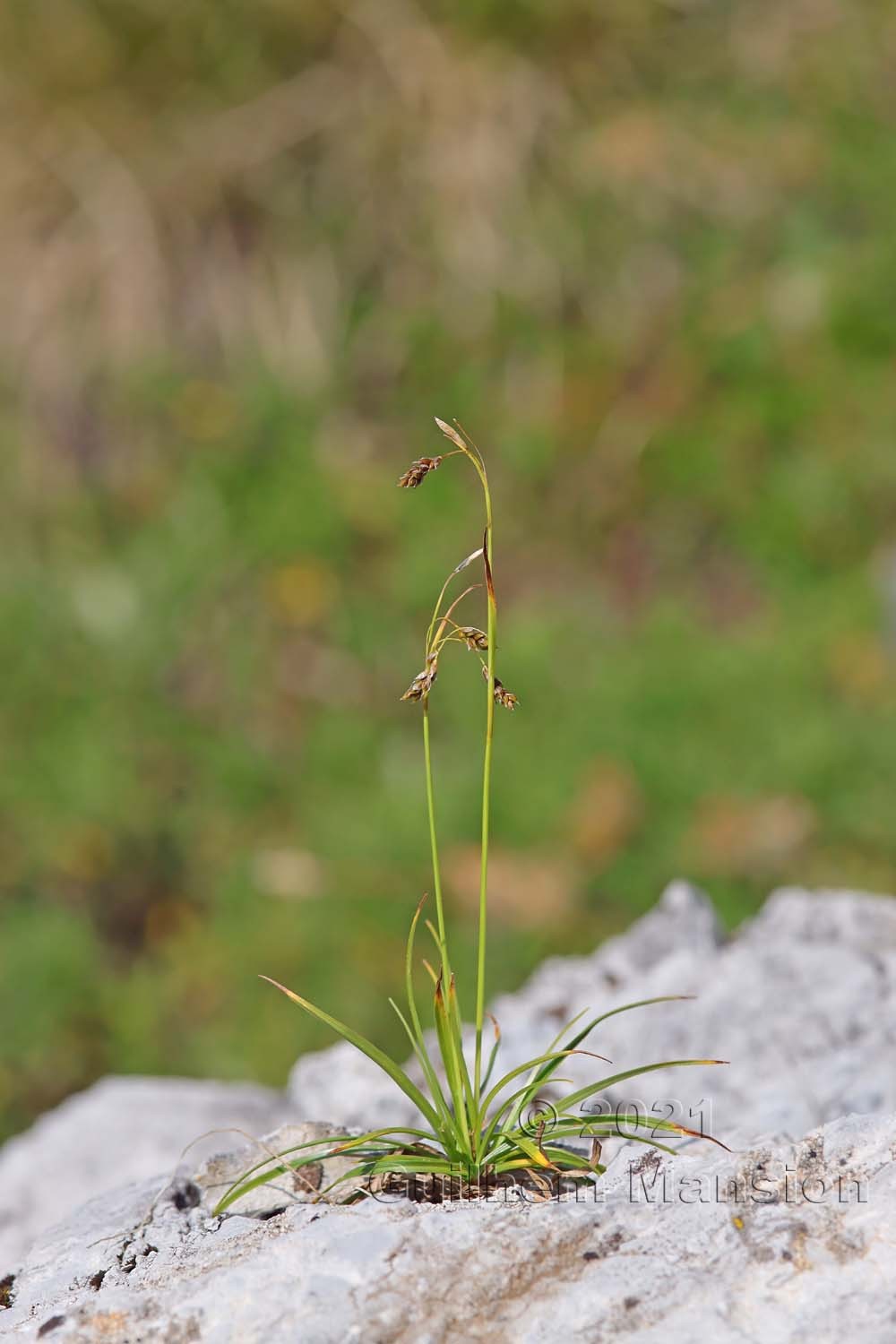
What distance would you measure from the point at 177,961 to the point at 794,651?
1850 mm

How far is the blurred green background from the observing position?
325 centimetres

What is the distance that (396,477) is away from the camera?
4.11 metres

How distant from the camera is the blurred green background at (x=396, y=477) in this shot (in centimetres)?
325

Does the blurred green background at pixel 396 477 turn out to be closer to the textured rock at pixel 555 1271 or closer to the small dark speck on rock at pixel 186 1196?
the small dark speck on rock at pixel 186 1196

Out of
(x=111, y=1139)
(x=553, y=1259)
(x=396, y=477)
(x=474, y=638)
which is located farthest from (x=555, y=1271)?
(x=396, y=477)

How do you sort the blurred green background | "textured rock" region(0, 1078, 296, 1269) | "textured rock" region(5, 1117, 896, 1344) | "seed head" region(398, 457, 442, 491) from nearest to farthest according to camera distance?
"textured rock" region(5, 1117, 896, 1344), "seed head" region(398, 457, 442, 491), "textured rock" region(0, 1078, 296, 1269), the blurred green background

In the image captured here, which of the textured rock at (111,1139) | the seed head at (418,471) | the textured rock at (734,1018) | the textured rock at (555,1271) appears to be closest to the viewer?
the textured rock at (555,1271)

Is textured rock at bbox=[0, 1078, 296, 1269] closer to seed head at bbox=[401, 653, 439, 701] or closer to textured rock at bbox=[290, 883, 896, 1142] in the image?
textured rock at bbox=[290, 883, 896, 1142]

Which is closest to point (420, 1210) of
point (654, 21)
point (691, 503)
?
point (691, 503)

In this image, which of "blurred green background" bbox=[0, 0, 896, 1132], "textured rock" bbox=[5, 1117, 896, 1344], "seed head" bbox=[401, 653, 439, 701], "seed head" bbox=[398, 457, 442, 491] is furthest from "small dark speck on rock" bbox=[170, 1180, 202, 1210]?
"blurred green background" bbox=[0, 0, 896, 1132]

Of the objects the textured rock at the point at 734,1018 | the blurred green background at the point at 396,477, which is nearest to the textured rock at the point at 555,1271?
the textured rock at the point at 734,1018

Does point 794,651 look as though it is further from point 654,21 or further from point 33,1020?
point 654,21

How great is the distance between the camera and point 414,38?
459 centimetres

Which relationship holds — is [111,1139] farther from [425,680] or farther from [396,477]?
[396,477]
